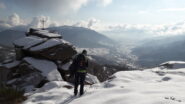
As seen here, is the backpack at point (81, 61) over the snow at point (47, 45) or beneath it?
beneath

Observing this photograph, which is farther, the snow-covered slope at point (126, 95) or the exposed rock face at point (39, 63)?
the exposed rock face at point (39, 63)

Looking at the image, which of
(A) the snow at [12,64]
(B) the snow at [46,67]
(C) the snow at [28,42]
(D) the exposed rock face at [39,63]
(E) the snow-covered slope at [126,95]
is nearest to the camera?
(E) the snow-covered slope at [126,95]

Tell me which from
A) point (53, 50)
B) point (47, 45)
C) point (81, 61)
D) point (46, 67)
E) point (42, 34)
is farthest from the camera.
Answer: point (42, 34)

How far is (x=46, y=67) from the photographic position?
33.6 m

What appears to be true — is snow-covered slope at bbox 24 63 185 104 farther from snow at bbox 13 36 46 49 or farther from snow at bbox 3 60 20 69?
snow at bbox 3 60 20 69

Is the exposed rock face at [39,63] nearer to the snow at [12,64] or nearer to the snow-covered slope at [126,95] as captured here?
the snow at [12,64]

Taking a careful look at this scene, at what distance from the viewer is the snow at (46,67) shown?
106ft

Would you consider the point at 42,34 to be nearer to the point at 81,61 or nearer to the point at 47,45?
the point at 47,45

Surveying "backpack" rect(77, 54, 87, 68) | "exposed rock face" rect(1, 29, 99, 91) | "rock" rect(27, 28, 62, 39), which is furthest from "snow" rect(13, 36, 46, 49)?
"backpack" rect(77, 54, 87, 68)

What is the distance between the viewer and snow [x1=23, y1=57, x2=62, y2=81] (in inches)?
1276

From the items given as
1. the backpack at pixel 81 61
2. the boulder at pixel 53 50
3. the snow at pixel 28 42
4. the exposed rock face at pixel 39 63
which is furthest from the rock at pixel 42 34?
the backpack at pixel 81 61

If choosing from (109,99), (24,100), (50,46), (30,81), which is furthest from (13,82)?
(109,99)

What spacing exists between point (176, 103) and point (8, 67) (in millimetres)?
31707

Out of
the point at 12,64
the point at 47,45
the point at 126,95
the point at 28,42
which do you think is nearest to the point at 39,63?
the point at 47,45
